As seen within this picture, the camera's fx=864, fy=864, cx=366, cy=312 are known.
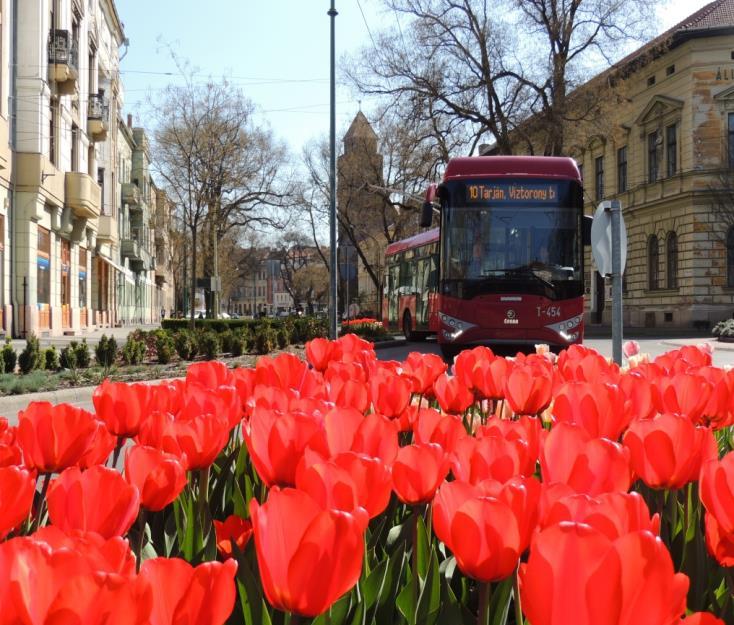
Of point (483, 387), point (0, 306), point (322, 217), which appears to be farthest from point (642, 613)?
point (322, 217)

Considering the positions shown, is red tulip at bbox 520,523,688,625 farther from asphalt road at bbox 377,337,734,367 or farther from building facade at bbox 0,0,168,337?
building facade at bbox 0,0,168,337

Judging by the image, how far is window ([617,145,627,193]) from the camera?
46.9 metres

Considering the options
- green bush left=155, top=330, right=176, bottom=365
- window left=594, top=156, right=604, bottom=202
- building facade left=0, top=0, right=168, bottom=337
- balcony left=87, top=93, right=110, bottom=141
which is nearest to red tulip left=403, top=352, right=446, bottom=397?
green bush left=155, top=330, right=176, bottom=365

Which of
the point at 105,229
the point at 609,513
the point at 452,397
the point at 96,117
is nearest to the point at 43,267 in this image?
the point at 96,117

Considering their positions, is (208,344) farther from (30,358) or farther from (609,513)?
(609,513)

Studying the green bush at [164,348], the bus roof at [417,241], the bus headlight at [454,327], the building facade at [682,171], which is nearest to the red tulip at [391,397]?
the bus headlight at [454,327]

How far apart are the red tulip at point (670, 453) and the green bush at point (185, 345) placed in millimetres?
15660

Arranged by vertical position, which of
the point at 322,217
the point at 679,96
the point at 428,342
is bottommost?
the point at 428,342

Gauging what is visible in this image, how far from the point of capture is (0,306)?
2461 cm

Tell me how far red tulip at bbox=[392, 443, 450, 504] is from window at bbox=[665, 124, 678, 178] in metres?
42.4

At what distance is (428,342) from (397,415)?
25.9 metres

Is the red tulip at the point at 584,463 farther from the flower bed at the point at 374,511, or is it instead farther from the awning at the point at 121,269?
the awning at the point at 121,269

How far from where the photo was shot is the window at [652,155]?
42906mm

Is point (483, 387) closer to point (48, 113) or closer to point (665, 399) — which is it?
point (665, 399)
